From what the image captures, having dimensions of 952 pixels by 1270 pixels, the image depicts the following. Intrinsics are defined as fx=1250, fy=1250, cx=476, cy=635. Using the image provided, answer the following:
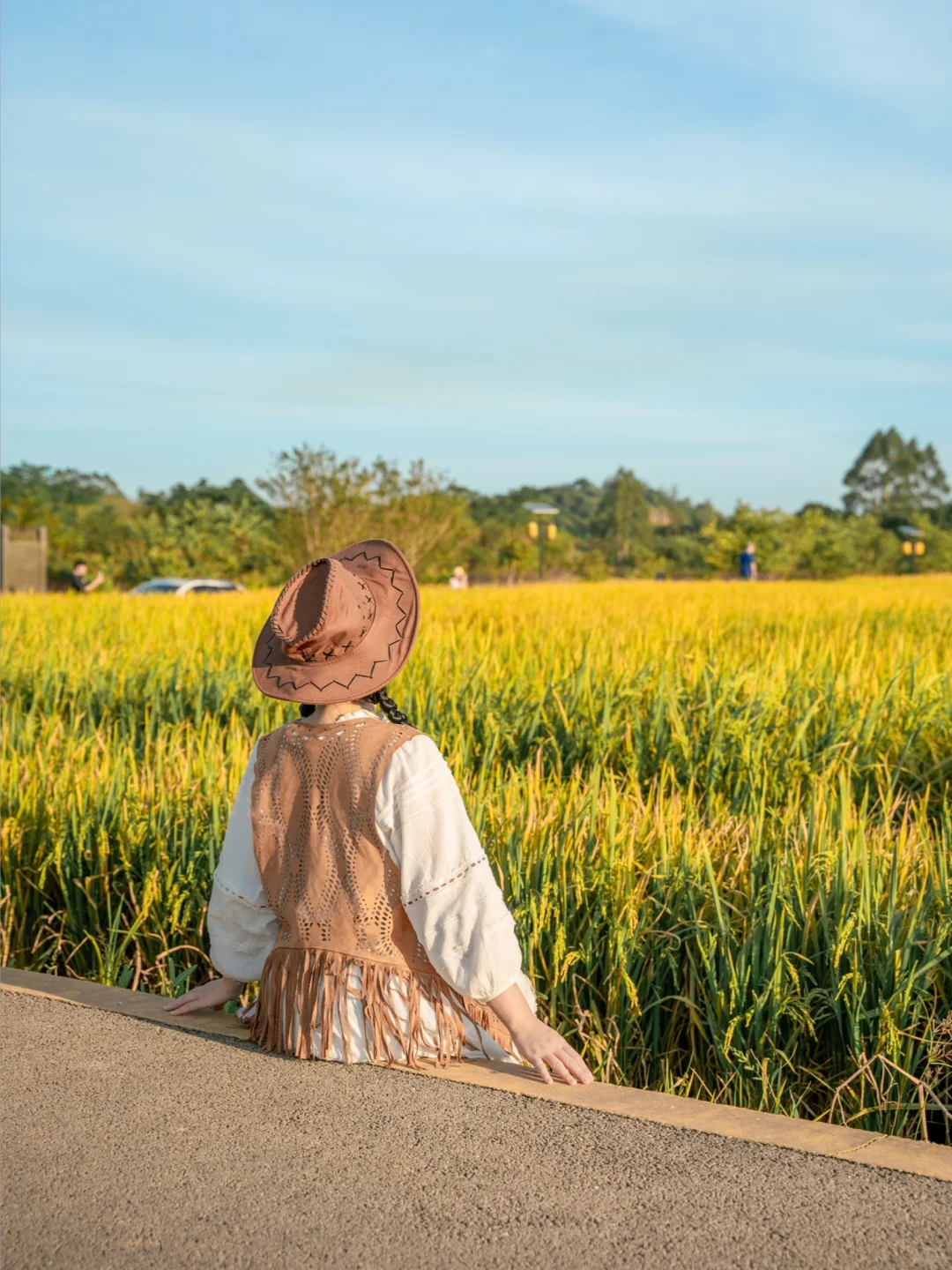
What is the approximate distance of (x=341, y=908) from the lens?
2.40 m

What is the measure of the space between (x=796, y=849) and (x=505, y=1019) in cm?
156

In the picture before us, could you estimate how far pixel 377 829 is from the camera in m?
2.33

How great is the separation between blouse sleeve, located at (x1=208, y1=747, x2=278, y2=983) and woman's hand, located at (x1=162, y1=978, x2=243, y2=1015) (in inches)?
2.1

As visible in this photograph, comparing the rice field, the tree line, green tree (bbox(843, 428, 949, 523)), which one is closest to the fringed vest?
the rice field

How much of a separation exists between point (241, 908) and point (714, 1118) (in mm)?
1024

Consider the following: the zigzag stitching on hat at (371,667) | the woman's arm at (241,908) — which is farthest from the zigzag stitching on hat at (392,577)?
the woman's arm at (241,908)

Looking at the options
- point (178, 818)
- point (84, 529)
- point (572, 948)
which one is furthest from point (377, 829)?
point (84, 529)

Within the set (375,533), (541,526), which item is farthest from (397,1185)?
(541,526)

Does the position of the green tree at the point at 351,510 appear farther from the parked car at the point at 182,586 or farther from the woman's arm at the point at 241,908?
the woman's arm at the point at 241,908

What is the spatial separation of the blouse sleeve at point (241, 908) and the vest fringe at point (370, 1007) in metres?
0.11

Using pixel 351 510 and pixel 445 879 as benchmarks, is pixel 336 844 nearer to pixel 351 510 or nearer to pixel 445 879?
pixel 445 879

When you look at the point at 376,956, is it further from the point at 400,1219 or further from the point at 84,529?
the point at 84,529

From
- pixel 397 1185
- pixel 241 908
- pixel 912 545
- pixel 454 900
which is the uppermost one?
pixel 912 545

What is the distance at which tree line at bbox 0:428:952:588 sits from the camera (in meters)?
34.3
